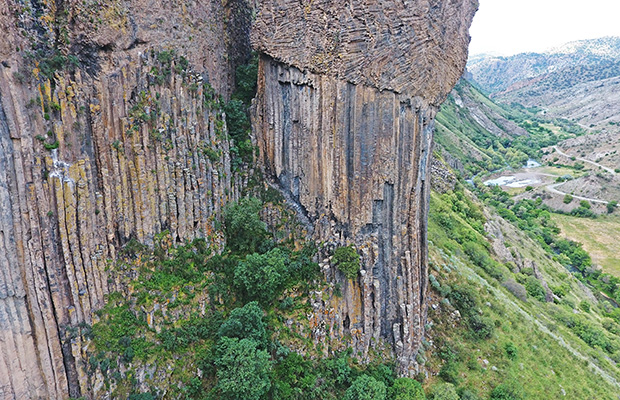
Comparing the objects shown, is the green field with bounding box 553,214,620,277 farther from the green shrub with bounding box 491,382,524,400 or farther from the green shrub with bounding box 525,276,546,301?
the green shrub with bounding box 491,382,524,400

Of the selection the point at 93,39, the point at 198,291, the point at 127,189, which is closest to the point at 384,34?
the point at 93,39

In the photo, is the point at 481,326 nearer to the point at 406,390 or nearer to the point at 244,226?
the point at 406,390

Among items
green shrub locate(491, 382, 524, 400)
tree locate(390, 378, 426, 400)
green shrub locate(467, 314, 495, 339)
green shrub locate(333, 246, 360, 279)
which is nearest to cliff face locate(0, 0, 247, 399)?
green shrub locate(333, 246, 360, 279)

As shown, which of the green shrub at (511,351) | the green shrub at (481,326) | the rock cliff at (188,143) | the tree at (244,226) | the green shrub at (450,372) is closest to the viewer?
the rock cliff at (188,143)

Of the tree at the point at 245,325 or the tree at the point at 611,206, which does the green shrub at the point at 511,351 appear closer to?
the tree at the point at 245,325

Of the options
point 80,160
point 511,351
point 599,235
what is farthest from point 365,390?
point 599,235

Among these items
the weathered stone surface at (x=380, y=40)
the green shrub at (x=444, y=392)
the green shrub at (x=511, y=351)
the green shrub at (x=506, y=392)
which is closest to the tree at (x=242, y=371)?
the green shrub at (x=444, y=392)

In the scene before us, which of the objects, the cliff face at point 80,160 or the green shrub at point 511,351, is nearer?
the cliff face at point 80,160
